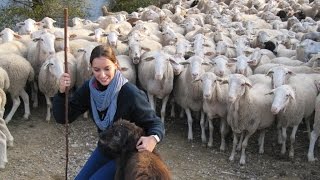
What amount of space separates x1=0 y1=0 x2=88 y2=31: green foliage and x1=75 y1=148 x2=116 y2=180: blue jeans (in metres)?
13.3

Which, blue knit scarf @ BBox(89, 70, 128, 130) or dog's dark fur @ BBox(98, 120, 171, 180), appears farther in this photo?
blue knit scarf @ BBox(89, 70, 128, 130)

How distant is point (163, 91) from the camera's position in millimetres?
7961

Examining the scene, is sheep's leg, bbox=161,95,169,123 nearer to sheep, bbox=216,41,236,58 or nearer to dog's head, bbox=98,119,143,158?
sheep, bbox=216,41,236,58

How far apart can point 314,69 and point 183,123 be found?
2.48 meters

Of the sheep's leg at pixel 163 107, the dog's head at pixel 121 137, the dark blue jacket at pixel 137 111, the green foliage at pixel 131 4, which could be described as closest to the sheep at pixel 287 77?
the sheep's leg at pixel 163 107

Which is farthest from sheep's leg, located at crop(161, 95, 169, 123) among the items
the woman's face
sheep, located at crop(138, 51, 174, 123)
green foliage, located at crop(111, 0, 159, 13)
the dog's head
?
green foliage, located at crop(111, 0, 159, 13)

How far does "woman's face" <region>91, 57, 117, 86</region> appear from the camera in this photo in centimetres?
337

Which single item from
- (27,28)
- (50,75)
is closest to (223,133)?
(50,75)

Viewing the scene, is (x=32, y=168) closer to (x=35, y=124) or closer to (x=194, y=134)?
(x=35, y=124)

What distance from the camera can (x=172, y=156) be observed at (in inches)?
275

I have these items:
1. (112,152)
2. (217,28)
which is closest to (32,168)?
Answer: (112,152)

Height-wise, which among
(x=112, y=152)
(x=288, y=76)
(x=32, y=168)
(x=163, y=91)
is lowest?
(x=32, y=168)

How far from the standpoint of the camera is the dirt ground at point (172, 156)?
252 inches

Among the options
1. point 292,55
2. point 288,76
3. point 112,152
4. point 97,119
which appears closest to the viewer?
point 112,152
